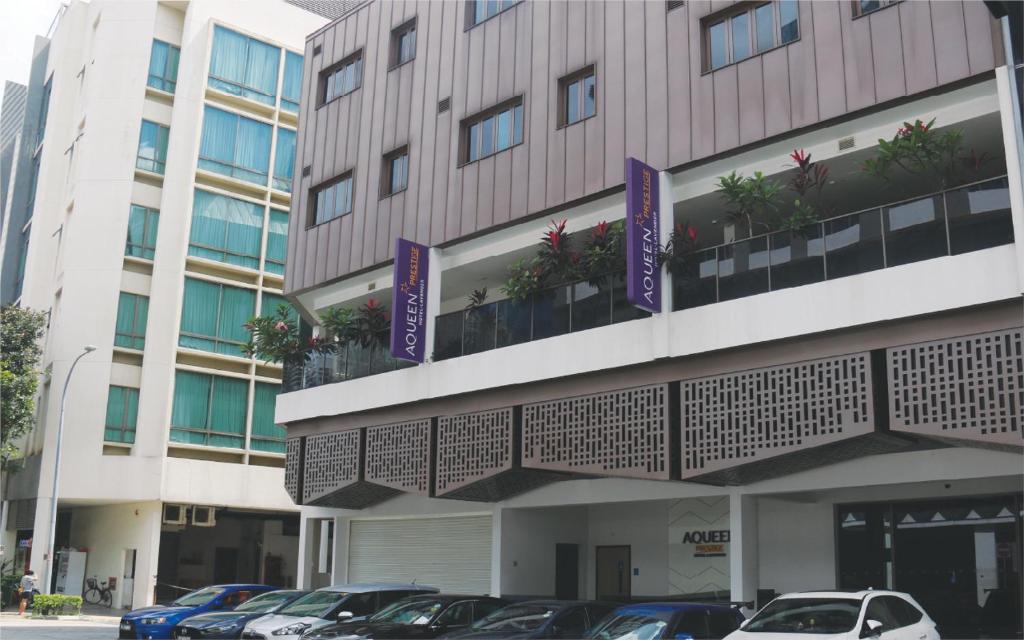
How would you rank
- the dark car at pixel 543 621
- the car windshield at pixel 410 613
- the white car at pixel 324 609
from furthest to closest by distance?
1. the white car at pixel 324 609
2. the car windshield at pixel 410 613
3. the dark car at pixel 543 621

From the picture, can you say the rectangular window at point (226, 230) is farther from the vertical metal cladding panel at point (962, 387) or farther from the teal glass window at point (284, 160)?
the vertical metal cladding panel at point (962, 387)

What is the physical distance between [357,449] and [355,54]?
35.0 ft

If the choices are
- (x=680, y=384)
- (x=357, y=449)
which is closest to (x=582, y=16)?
(x=680, y=384)

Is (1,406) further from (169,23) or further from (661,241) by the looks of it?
(661,241)

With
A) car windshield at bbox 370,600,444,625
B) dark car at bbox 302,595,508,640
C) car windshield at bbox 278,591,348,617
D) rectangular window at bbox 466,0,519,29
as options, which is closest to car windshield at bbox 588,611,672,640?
dark car at bbox 302,595,508,640

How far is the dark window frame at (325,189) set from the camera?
25750mm

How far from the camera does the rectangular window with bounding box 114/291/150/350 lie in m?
37.9

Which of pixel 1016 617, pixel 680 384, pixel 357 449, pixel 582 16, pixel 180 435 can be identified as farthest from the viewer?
pixel 180 435

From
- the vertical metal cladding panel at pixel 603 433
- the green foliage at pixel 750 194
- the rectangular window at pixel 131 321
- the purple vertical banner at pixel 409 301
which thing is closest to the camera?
the green foliage at pixel 750 194

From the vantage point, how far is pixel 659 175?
60.8 ft

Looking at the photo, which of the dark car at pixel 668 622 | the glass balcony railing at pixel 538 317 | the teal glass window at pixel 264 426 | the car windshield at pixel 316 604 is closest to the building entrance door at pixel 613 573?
the glass balcony railing at pixel 538 317

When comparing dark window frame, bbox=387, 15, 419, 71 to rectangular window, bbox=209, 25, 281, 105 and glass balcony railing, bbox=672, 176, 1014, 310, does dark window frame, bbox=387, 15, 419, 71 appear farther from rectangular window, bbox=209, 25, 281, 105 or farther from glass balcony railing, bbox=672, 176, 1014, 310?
rectangular window, bbox=209, 25, 281, 105

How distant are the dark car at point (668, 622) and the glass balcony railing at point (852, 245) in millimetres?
5424

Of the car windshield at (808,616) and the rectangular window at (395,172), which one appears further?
the rectangular window at (395,172)
